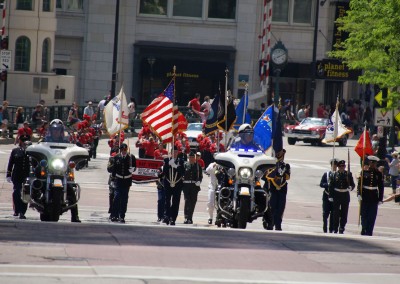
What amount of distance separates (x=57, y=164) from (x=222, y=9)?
45.1m

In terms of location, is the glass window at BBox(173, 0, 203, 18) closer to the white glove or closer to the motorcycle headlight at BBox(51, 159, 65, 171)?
the white glove

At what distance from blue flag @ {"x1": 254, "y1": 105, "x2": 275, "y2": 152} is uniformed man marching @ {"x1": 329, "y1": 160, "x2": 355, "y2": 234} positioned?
2.71 m

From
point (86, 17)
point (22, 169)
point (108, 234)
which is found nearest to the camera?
point (108, 234)

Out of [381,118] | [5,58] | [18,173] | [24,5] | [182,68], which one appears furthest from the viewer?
[182,68]

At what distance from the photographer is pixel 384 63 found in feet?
119

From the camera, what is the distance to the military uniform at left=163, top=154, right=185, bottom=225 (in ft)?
84.0

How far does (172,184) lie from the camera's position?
25.7m

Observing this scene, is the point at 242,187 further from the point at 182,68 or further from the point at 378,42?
the point at 182,68

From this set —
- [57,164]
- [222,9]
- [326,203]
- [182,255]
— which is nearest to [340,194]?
[326,203]

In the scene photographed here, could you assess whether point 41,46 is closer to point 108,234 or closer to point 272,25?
point 272,25

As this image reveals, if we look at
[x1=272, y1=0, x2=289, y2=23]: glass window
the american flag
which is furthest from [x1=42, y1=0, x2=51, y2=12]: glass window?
the american flag

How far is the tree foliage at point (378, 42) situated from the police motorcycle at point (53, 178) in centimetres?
1364

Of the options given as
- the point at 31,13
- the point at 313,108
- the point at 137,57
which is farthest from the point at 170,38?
the point at 31,13

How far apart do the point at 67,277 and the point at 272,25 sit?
5387 centimetres
